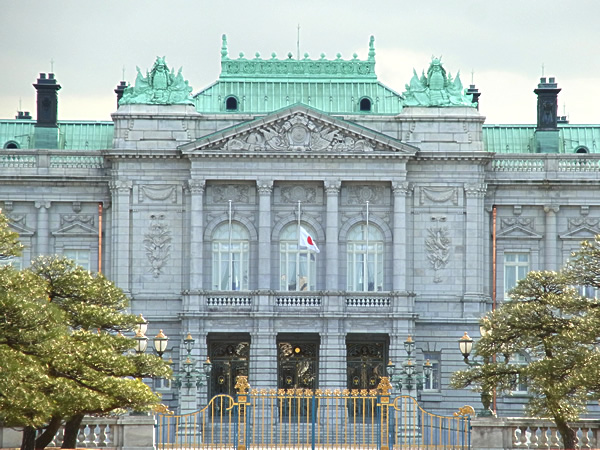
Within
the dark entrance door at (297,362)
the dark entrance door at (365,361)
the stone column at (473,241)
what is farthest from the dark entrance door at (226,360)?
the stone column at (473,241)

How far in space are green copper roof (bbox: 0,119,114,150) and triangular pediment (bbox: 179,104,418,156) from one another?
954 centimetres

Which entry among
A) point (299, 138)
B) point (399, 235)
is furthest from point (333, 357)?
point (299, 138)

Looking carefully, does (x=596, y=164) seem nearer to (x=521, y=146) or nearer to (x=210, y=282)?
(x=521, y=146)

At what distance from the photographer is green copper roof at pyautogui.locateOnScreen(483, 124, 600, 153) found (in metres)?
95.0

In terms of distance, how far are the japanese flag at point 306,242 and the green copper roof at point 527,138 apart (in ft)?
45.3

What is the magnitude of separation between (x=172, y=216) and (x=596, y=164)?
24203mm

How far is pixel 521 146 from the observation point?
95062 mm

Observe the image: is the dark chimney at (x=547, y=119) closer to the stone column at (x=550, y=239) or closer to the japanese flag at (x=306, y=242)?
the stone column at (x=550, y=239)

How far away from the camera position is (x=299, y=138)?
88625 mm

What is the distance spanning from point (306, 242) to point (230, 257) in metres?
4.73

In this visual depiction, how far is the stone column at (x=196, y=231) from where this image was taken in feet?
289

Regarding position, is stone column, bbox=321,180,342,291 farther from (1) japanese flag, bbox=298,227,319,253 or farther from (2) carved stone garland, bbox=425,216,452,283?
(2) carved stone garland, bbox=425,216,452,283

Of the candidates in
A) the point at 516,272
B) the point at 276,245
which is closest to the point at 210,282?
the point at 276,245

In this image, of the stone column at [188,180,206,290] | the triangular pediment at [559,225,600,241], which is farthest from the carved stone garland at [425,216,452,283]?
the stone column at [188,180,206,290]
